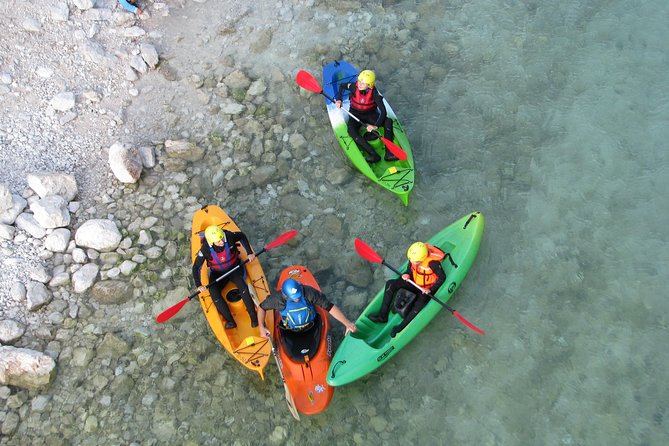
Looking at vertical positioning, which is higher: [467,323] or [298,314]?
[298,314]

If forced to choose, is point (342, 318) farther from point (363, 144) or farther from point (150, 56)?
point (150, 56)

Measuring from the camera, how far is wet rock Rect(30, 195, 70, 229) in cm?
760

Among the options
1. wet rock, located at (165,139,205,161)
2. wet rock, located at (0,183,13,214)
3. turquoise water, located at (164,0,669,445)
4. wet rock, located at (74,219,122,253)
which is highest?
wet rock, located at (0,183,13,214)

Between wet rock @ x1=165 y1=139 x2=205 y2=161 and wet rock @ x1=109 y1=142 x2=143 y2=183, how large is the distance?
47 centimetres

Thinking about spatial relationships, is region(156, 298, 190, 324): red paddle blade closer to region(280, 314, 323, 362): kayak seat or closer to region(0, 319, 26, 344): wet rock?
region(280, 314, 323, 362): kayak seat

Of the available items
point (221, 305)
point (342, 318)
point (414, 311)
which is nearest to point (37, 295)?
point (221, 305)

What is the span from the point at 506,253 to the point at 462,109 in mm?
2420

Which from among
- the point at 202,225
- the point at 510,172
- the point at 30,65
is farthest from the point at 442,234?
the point at 30,65

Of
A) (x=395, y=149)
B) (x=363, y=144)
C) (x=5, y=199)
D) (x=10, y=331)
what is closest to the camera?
(x=10, y=331)

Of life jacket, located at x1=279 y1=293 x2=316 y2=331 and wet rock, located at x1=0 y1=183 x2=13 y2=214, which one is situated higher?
wet rock, located at x1=0 y1=183 x2=13 y2=214

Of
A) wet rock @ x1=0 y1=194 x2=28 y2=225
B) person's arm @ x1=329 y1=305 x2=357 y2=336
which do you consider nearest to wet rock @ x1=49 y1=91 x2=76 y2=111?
wet rock @ x1=0 y1=194 x2=28 y2=225

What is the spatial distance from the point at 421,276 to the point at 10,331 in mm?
4588

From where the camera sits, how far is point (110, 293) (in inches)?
290

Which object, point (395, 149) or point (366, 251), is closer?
point (366, 251)
